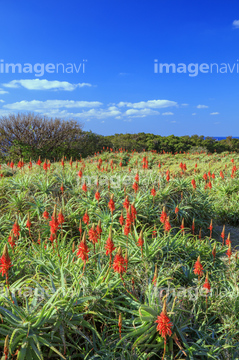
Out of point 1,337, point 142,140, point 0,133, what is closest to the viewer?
point 1,337

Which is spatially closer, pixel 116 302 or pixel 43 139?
pixel 116 302

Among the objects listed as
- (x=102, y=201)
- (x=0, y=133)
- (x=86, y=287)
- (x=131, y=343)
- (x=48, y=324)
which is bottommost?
(x=131, y=343)

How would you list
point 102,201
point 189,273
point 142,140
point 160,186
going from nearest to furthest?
point 189,273 < point 102,201 < point 160,186 < point 142,140

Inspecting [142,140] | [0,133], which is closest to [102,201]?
[0,133]

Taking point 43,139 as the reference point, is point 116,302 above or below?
below

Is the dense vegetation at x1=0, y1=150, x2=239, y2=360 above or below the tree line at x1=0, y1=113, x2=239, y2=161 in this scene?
below

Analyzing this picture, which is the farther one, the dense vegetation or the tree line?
the tree line

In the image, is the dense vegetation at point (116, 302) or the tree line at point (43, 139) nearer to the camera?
the dense vegetation at point (116, 302)

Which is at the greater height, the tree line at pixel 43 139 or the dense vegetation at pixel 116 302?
the tree line at pixel 43 139

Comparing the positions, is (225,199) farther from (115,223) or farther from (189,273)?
(189,273)

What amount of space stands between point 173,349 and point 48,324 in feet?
4.46

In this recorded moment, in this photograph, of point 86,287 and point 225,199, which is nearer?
point 86,287

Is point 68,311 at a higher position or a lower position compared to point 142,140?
lower

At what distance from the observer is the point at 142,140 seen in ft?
96.1
